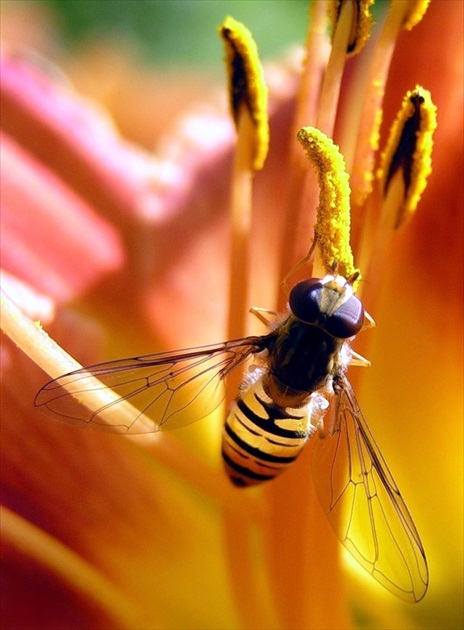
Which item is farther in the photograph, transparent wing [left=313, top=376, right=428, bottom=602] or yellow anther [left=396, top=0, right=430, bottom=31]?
yellow anther [left=396, top=0, right=430, bottom=31]

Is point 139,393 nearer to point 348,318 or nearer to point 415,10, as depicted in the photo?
point 348,318

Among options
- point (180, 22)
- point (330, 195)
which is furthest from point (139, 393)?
point (180, 22)

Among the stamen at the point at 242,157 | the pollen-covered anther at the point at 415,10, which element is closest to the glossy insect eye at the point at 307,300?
the stamen at the point at 242,157

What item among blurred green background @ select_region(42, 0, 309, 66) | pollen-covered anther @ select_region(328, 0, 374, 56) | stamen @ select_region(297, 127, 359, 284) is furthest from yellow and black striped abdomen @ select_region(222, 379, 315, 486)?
blurred green background @ select_region(42, 0, 309, 66)

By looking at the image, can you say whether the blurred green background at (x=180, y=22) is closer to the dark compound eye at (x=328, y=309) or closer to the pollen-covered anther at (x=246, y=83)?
the pollen-covered anther at (x=246, y=83)

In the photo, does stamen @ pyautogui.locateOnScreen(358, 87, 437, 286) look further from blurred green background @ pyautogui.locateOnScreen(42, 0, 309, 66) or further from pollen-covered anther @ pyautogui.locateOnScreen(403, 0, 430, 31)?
blurred green background @ pyautogui.locateOnScreen(42, 0, 309, 66)

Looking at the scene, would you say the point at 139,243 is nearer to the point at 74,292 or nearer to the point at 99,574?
the point at 74,292

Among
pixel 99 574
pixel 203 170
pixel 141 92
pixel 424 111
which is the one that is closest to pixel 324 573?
pixel 99 574
